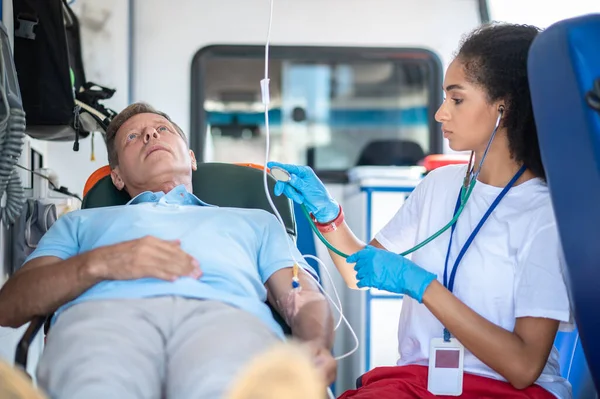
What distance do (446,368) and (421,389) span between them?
0.07 meters

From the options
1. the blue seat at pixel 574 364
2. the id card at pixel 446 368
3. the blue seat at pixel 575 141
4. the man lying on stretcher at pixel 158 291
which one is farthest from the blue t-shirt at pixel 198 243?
the blue seat at pixel 574 364

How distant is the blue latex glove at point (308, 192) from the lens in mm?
1791

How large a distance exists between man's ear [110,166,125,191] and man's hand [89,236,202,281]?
496 mm

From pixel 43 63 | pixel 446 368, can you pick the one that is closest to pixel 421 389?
pixel 446 368

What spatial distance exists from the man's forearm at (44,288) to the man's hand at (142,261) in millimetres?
28

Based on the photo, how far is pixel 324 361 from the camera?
131 cm

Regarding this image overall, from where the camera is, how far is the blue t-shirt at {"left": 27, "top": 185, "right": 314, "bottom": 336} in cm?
A: 146

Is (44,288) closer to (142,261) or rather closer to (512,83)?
(142,261)

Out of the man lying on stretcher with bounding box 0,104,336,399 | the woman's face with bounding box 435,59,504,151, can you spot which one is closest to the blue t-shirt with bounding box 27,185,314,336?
the man lying on stretcher with bounding box 0,104,336,399

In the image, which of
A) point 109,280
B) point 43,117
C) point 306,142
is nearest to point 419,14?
point 306,142

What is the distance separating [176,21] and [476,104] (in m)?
2.28

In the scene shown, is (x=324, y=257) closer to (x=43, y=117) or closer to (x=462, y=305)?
(x=43, y=117)

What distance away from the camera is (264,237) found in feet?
5.58

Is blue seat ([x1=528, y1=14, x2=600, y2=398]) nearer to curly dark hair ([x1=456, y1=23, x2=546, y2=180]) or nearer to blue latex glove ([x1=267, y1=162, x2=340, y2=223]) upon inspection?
curly dark hair ([x1=456, y1=23, x2=546, y2=180])
